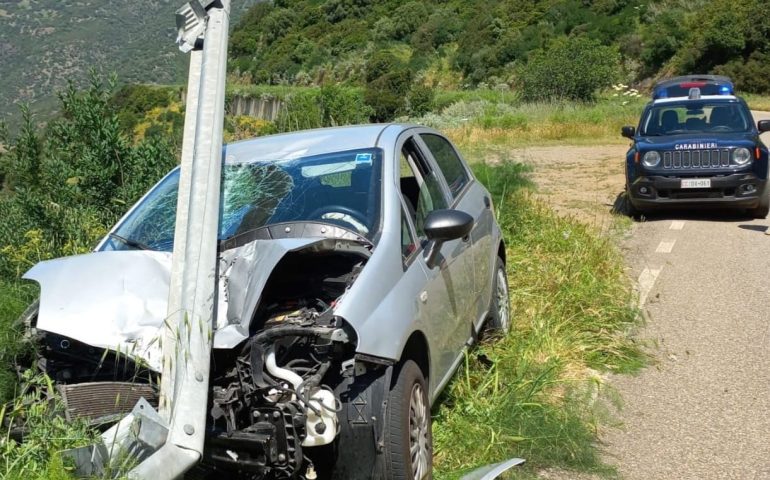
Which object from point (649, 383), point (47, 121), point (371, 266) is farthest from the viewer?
point (47, 121)

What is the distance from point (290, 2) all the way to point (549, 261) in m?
101

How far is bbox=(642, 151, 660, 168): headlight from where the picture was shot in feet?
42.2

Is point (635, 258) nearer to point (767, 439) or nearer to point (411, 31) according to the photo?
point (767, 439)

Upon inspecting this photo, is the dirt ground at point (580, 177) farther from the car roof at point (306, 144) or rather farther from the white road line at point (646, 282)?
the car roof at point (306, 144)

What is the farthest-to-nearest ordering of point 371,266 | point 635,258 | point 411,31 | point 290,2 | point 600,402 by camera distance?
1. point 290,2
2. point 411,31
3. point 635,258
4. point 600,402
5. point 371,266

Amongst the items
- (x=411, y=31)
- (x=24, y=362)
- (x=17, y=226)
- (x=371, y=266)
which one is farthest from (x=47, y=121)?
(x=411, y=31)

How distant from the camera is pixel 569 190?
1617 cm

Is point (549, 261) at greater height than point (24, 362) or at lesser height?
lesser

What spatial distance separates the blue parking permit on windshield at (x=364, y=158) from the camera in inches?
210

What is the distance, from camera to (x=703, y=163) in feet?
41.4

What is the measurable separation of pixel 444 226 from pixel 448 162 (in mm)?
1681

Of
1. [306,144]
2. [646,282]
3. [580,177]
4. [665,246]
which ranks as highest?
[306,144]

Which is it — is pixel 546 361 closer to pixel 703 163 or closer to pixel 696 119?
pixel 703 163

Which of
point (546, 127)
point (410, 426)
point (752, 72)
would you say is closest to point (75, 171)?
point (410, 426)
